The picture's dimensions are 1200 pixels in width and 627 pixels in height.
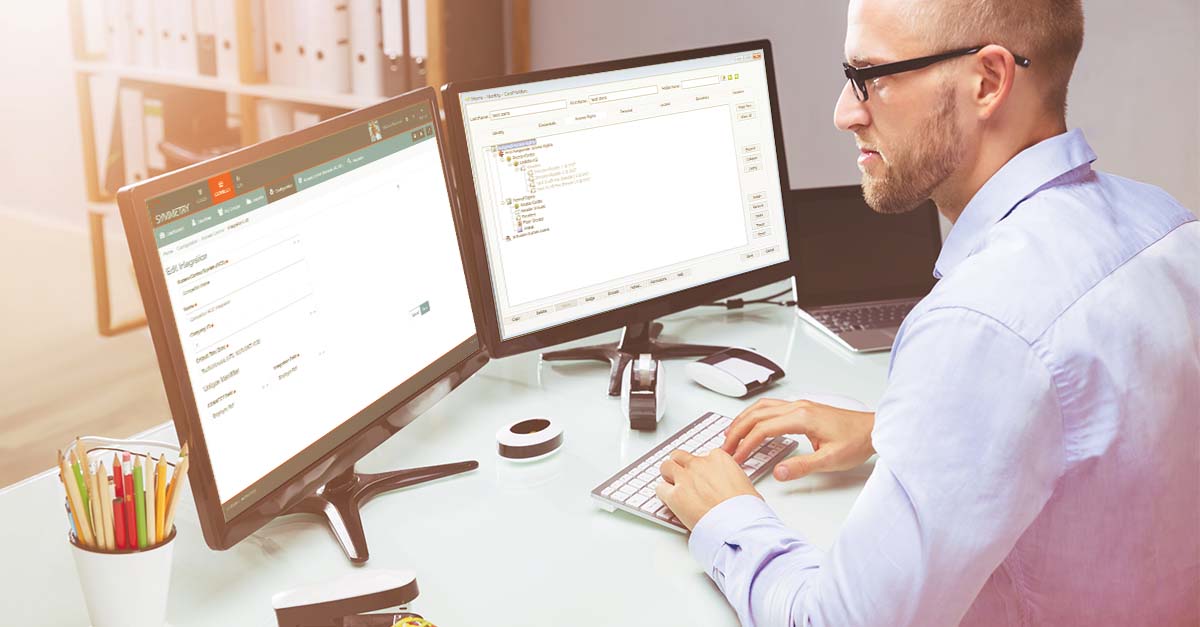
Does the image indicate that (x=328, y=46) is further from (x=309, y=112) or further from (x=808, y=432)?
(x=808, y=432)

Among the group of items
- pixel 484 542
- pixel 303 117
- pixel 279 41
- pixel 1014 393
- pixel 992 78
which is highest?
pixel 279 41

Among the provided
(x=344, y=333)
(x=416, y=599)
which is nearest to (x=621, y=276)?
(x=344, y=333)

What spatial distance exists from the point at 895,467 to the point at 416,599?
464 mm

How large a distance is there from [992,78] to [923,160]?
0.33ft

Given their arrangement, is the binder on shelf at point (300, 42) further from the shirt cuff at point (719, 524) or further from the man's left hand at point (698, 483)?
the shirt cuff at point (719, 524)

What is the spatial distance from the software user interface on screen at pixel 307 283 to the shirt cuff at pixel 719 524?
394mm

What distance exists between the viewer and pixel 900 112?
1.06m

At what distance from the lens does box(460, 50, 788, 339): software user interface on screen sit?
1.42 metres

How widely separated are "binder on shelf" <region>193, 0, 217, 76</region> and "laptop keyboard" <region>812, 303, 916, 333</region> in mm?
2058

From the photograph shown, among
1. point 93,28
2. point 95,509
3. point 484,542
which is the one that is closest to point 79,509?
point 95,509

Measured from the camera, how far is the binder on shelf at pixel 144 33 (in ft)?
10.1

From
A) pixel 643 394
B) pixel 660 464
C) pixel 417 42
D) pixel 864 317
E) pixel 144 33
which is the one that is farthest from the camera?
pixel 144 33

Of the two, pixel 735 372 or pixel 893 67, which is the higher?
pixel 893 67

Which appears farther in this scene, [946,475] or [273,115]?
[273,115]
